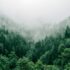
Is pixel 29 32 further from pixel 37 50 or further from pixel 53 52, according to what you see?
pixel 53 52

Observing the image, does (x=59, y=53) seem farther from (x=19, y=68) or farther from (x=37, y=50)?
(x=19, y=68)

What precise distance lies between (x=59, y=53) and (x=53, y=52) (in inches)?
155

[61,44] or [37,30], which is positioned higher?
[61,44]

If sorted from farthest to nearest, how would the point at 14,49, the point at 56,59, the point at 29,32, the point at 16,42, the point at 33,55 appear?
the point at 29,32, the point at 16,42, the point at 14,49, the point at 33,55, the point at 56,59

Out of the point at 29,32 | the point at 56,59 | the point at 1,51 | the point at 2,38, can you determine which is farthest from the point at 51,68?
the point at 29,32

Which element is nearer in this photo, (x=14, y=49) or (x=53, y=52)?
(x=53, y=52)

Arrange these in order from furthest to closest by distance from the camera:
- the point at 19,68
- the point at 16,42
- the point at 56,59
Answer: the point at 16,42 → the point at 56,59 → the point at 19,68

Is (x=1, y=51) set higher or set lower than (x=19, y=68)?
lower

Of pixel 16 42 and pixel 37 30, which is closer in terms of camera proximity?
pixel 16 42

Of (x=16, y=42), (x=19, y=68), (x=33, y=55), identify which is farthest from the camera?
(x=16, y=42)

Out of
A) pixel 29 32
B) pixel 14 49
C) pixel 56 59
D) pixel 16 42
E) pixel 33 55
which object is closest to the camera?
pixel 56 59

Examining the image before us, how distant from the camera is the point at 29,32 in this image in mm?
193625

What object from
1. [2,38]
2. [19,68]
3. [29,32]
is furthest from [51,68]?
[29,32]

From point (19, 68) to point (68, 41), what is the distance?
3221 centimetres
